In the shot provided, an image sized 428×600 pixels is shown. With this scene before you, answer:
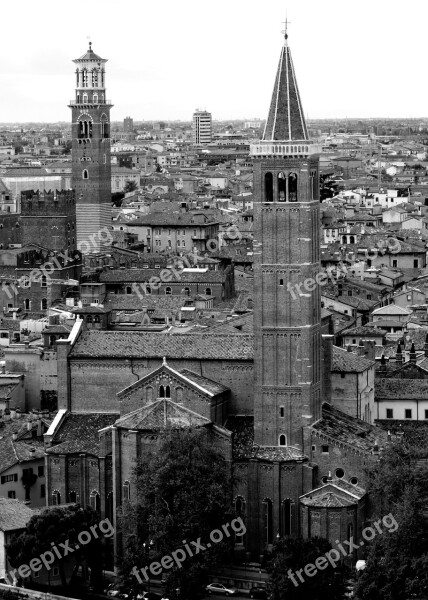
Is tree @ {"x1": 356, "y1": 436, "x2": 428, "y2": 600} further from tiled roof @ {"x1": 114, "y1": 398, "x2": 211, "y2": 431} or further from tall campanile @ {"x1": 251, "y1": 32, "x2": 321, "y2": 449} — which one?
tiled roof @ {"x1": 114, "y1": 398, "x2": 211, "y2": 431}

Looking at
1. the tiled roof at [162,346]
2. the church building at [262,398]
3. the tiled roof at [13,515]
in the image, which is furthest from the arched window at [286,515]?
the tiled roof at [13,515]

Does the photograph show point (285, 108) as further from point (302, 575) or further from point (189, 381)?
point (302, 575)

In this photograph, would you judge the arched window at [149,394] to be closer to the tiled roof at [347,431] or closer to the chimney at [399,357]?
the tiled roof at [347,431]


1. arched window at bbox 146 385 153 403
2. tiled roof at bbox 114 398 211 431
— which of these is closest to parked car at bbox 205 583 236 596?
tiled roof at bbox 114 398 211 431

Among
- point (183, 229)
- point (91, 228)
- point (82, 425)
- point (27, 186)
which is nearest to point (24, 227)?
point (91, 228)

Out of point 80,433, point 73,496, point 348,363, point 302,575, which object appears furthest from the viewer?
point 348,363

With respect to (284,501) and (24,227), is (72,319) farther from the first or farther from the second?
(24,227)

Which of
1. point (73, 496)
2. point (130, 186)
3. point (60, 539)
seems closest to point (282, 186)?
point (73, 496)
